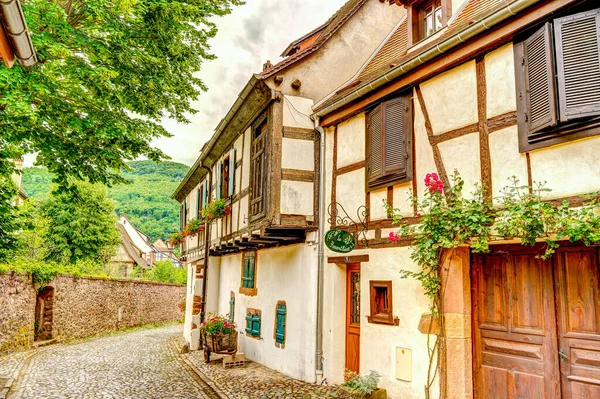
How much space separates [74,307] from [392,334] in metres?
15.7

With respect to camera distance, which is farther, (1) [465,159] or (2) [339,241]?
(2) [339,241]

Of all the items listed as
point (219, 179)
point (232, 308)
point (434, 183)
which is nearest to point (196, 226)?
point (219, 179)

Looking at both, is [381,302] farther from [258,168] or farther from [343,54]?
[343,54]

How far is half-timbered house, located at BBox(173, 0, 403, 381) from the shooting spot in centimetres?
850

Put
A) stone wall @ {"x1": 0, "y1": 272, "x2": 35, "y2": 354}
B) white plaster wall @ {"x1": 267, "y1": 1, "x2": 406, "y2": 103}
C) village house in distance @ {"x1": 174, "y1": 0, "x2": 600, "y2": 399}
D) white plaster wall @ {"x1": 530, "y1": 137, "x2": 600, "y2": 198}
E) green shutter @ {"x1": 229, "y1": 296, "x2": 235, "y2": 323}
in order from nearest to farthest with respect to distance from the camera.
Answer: white plaster wall @ {"x1": 530, "y1": 137, "x2": 600, "y2": 198} < village house in distance @ {"x1": 174, "y1": 0, "x2": 600, "y2": 399} < white plaster wall @ {"x1": 267, "y1": 1, "x2": 406, "y2": 103} < stone wall @ {"x1": 0, "y1": 272, "x2": 35, "y2": 354} < green shutter @ {"x1": 229, "y1": 296, "x2": 235, "y2": 323}

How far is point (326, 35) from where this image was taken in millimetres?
9445

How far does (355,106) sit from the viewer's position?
772 cm

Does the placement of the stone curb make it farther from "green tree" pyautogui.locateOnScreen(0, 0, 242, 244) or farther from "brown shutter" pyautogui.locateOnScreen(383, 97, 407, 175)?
"brown shutter" pyautogui.locateOnScreen(383, 97, 407, 175)

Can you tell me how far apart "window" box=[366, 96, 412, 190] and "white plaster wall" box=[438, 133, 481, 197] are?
2.28 feet

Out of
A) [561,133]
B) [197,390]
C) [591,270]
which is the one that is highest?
[561,133]

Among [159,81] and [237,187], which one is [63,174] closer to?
[159,81]

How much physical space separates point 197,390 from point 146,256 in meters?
52.5

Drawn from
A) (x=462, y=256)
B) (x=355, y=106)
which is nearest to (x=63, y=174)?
(x=355, y=106)

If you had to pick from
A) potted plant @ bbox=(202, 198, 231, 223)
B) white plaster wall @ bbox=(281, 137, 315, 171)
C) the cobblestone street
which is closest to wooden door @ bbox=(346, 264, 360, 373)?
white plaster wall @ bbox=(281, 137, 315, 171)
